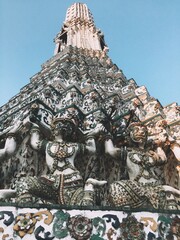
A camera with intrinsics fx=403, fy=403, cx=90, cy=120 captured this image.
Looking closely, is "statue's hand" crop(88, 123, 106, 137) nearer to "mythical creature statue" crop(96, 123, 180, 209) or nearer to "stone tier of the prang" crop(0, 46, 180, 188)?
"mythical creature statue" crop(96, 123, 180, 209)

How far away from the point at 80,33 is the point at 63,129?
486 inches

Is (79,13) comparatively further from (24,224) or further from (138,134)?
(24,224)

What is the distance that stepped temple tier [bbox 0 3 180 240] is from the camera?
178 inches

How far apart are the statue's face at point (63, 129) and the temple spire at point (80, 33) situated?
1039 cm

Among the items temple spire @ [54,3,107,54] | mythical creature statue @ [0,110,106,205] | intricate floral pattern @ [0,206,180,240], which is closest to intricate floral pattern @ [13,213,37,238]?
intricate floral pattern @ [0,206,180,240]

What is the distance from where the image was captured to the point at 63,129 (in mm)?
6789

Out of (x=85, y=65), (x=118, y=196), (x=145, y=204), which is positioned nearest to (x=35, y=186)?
(x=118, y=196)

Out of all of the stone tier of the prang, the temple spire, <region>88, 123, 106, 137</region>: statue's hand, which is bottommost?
<region>88, 123, 106, 137</region>: statue's hand

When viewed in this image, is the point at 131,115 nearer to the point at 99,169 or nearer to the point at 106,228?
the point at 99,169

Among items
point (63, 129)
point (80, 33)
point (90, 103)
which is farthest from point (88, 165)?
point (80, 33)

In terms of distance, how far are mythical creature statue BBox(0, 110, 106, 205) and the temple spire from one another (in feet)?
34.4

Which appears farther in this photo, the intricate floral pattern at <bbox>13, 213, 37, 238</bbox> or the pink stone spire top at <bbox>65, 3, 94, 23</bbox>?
the pink stone spire top at <bbox>65, 3, 94, 23</bbox>

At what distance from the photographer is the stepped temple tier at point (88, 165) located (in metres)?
4.52

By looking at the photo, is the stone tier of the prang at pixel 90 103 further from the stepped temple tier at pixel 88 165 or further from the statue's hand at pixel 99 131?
the statue's hand at pixel 99 131
